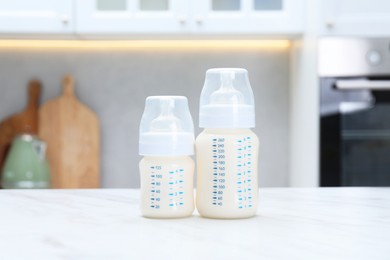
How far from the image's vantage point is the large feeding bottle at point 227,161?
33.8 inches

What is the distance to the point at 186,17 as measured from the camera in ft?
7.47

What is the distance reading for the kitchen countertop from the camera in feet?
2.10

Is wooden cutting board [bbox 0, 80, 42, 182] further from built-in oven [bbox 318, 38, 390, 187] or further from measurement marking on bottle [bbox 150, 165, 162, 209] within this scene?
measurement marking on bottle [bbox 150, 165, 162, 209]

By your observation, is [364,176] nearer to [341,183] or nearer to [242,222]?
[341,183]

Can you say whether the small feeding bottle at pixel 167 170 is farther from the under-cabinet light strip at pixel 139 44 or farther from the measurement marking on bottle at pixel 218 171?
the under-cabinet light strip at pixel 139 44

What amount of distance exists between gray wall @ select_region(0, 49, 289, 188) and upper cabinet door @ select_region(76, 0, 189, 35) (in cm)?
40

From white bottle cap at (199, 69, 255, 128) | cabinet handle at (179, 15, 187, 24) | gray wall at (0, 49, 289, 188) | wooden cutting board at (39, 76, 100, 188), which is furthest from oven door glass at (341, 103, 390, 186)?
white bottle cap at (199, 69, 255, 128)

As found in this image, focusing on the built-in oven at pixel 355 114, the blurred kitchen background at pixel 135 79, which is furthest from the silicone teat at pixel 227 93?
the blurred kitchen background at pixel 135 79

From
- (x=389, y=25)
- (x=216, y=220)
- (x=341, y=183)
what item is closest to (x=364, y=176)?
(x=341, y=183)

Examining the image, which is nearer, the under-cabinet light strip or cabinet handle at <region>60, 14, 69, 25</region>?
cabinet handle at <region>60, 14, 69, 25</region>

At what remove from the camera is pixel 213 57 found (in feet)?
8.84

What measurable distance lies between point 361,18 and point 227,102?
4.79 feet

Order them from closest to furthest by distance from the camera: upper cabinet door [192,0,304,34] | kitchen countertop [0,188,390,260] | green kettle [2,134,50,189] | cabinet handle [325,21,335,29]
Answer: kitchen countertop [0,188,390,260] < cabinet handle [325,21,335,29] < upper cabinet door [192,0,304,34] < green kettle [2,134,50,189]

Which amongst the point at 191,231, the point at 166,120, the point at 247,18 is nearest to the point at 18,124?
the point at 247,18
